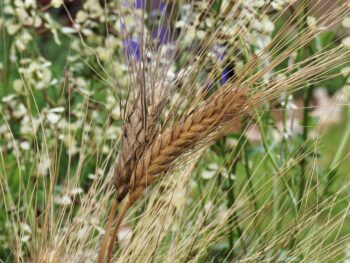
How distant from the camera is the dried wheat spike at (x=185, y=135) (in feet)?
4.85

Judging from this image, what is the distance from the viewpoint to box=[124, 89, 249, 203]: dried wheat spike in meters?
1.48

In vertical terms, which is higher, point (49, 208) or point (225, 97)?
point (225, 97)

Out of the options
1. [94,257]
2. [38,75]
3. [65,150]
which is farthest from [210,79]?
[65,150]

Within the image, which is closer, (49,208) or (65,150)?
(49,208)

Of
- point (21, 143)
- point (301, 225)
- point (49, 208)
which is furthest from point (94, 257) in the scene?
point (21, 143)

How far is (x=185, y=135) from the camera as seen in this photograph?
1.48 m

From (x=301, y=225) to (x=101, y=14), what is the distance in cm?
115

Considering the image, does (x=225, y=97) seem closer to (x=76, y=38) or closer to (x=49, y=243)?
(x=49, y=243)

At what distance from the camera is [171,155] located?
1481 millimetres

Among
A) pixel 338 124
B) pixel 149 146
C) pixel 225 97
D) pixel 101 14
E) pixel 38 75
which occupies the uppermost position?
pixel 225 97

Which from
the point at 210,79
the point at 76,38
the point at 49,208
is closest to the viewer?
the point at 210,79

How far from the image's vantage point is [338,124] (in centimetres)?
646

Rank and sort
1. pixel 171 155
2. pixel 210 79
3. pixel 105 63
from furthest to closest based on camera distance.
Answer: pixel 105 63, pixel 210 79, pixel 171 155

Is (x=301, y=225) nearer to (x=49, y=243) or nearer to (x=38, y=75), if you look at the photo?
(x=49, y=243)
